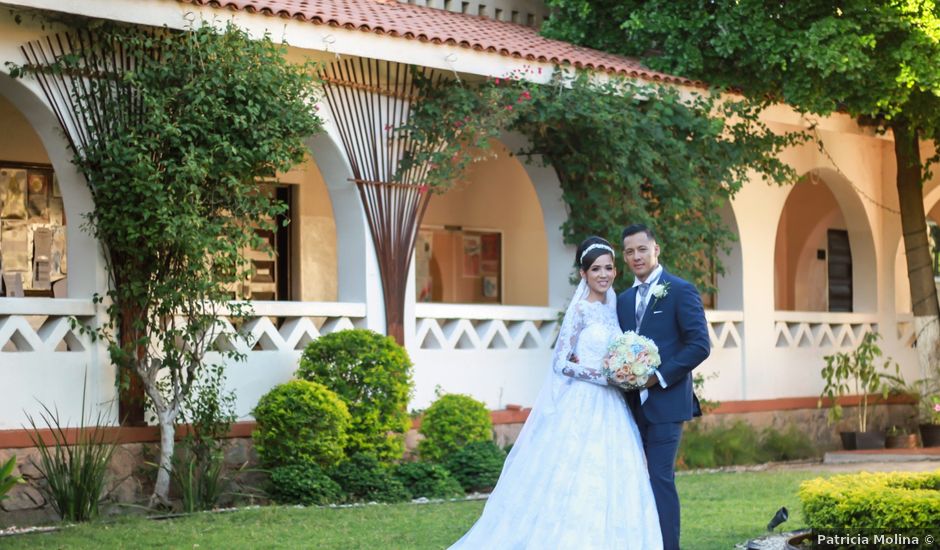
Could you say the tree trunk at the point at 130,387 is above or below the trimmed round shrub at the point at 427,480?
above

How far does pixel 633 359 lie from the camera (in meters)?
7.32

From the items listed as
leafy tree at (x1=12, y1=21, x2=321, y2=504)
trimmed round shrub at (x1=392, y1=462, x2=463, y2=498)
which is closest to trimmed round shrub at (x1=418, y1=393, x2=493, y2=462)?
trimmed round shrub at (x1=392, y1=462, x2=463, y2=498)

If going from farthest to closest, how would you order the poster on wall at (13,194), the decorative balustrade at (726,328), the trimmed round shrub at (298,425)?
the decorative balustrade at (726,328) < the poster on wall at (13,194) < the trimmed round shrub at (298,425)

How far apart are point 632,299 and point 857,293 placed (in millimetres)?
11597

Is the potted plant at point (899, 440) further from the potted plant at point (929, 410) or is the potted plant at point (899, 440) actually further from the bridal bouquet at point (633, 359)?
the bridal bouquet at point (633, 359)

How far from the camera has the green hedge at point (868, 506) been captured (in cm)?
723

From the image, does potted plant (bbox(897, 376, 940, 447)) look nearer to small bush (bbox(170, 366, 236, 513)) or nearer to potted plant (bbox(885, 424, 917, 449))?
potted plant (bbox(885, 424, 917, 449))

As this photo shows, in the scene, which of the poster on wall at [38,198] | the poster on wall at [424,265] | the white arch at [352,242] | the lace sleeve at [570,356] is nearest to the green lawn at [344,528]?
the lace sleeve at [570,356]

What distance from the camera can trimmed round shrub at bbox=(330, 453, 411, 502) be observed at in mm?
11094

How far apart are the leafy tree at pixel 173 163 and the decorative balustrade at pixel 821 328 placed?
27.4 ft

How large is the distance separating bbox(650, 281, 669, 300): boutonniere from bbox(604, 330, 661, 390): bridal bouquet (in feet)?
0.85

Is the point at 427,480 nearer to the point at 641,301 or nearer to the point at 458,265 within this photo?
the point at 641,301

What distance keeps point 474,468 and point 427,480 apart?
1.71 ft

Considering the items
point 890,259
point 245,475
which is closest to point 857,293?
point 890,259
